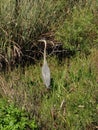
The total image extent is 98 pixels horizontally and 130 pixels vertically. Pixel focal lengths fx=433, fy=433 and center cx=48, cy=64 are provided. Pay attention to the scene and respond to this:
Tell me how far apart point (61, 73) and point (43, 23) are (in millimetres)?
674

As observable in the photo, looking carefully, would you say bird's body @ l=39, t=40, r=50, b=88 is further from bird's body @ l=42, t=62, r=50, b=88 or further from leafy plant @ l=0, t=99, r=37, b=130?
leafy plant @ l=0, t=99, r=37, b=130

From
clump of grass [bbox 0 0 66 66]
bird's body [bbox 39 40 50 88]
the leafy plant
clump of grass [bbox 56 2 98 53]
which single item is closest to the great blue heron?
bird's body [bbox 39 40 50 88]

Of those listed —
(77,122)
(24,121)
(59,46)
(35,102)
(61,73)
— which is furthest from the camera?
(59,46)

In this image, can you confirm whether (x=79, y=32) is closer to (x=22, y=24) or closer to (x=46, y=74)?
(x=22, y=24)

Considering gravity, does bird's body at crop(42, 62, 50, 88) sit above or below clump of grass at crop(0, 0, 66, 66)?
below

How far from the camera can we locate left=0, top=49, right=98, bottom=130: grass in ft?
10.7

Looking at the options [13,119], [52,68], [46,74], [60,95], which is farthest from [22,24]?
[13,119]

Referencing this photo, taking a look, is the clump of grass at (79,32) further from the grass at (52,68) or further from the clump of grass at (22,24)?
the clump of grass at (22,24)

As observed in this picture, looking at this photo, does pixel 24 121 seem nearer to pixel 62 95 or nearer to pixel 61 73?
pixel 62 95

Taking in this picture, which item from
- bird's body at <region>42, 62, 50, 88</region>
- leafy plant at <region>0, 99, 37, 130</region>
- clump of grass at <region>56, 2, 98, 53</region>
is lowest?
leafy plant at <region>0, 99, 37, 130</region>

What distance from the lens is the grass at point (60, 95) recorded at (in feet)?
10.7

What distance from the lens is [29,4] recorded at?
4.36 meters

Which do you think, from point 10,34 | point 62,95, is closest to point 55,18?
point 10,34

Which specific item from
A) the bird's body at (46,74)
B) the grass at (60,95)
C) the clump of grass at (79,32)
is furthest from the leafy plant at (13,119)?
the clump of grass at (79,32)
